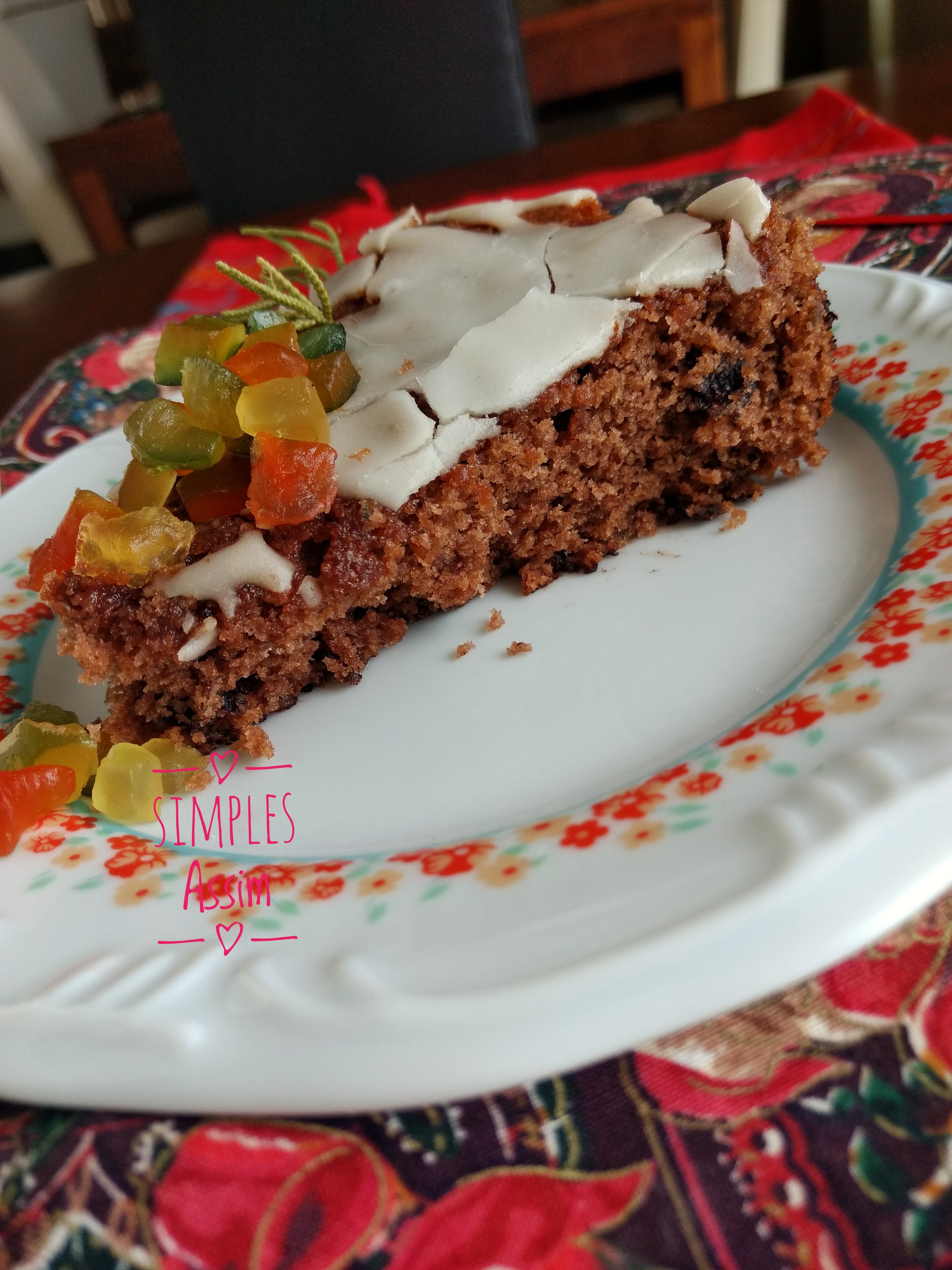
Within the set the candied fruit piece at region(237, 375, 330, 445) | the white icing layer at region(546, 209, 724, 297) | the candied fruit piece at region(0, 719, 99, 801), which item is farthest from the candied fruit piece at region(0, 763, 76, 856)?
the white icing layer at region(546, 209, 724, 297)

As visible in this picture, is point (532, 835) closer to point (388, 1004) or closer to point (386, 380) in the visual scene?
point (388, 1004)

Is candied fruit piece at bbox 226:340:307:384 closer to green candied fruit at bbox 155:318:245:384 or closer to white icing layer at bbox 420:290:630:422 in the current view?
green candied fruit at bbox 155:318:245:384

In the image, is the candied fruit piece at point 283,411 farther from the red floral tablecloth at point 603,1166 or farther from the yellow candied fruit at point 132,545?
the red floral tablecloth at point 603,1166

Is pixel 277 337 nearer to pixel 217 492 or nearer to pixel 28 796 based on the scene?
pixel 217 492

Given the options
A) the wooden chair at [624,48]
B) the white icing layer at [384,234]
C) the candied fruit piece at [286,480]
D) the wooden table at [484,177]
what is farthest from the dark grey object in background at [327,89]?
the candied fruit piece at [286,480]

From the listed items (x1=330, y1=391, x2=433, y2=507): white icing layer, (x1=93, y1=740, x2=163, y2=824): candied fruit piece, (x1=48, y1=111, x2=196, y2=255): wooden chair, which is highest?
(x1=330, y1=391, x2=433, y2=507): white icing layer

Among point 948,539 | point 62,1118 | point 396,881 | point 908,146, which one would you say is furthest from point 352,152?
point 62,1118

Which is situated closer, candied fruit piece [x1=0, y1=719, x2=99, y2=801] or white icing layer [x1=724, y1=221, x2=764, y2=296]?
candied fruit piece [x1=0, y1=719, x2=99, y2=801]
